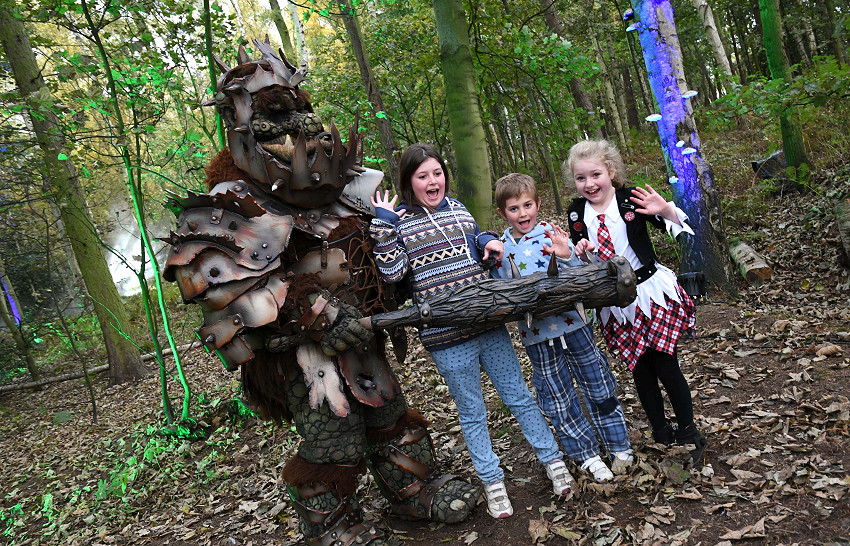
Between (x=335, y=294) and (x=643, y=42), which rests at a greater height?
(x=643, y=42)

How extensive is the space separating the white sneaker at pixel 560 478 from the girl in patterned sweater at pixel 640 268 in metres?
0.69

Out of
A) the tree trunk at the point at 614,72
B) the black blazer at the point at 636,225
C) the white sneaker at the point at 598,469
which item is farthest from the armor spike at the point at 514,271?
the tree trunk at the point at 614,72

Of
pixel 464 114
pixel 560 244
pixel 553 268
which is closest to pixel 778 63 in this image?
pixel 464 114

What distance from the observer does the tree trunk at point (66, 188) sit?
7020 mm

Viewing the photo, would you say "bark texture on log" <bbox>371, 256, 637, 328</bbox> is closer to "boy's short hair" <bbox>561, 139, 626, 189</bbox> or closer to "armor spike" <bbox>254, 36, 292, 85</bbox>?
"boy's short hair" <bbox>561, 139, 626, 189</bbox>

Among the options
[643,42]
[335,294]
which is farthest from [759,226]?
[335,294]

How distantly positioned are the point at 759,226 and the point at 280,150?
717 cm

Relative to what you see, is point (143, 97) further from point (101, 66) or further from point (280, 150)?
point (280, 150)

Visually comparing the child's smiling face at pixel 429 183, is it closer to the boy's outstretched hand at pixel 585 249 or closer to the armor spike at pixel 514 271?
the armor spike at pixel 514 271

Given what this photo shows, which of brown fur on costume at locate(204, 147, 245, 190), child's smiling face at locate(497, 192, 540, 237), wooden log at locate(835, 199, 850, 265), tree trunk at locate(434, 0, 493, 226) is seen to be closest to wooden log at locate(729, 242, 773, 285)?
wooden log at locate(835, 199, 850, 265)

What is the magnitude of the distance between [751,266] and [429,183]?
4.88 meters

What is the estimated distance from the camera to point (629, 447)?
3180mm

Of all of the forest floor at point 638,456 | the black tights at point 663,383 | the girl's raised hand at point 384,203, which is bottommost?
the forest floor at point 638,456

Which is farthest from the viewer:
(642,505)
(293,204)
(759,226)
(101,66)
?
(759,226)
